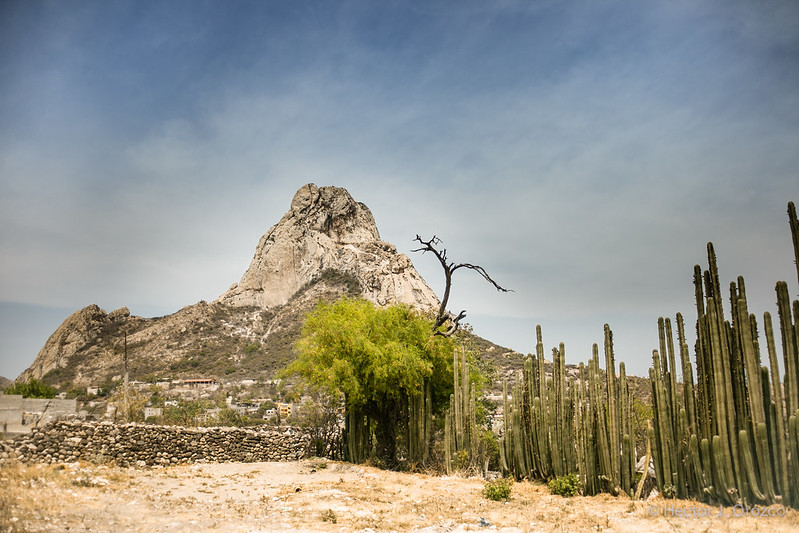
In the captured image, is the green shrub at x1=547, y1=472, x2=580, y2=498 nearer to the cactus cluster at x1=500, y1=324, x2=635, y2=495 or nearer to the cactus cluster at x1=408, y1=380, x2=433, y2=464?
the cactus cluster at x1=500, y1=324, x2=635, y2=495

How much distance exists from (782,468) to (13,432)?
63.4 ft

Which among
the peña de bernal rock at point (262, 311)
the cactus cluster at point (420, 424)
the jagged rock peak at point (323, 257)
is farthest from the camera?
the jagged rock peak at point (323, 257)

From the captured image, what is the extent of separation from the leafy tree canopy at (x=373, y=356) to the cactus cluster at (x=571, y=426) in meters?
3.37

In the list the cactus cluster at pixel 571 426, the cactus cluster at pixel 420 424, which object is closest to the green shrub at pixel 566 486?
the cactus cluster at pixel 571 426

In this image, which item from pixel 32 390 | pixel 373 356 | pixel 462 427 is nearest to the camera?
pixel 462 427

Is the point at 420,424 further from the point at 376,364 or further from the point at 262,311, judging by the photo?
the point at 262,311

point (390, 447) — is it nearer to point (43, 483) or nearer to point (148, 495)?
point (148, 495)

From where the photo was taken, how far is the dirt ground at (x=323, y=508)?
7.76 metres

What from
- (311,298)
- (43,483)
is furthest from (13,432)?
(311,298)

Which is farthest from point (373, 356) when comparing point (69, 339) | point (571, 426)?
point (69, 339)

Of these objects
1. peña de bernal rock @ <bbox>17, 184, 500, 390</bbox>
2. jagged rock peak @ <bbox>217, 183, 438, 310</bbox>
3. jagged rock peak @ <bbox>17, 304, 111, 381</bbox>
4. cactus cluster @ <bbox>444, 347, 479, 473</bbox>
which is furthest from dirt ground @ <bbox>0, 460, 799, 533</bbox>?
jagged rock peak @ <bbox>17, 304, 111, 381</bbox>

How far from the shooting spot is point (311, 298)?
70.0 meters

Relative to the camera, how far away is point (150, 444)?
17.7 metres

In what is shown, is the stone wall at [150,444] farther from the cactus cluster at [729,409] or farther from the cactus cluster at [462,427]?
the cactus cluster at [729,409]
